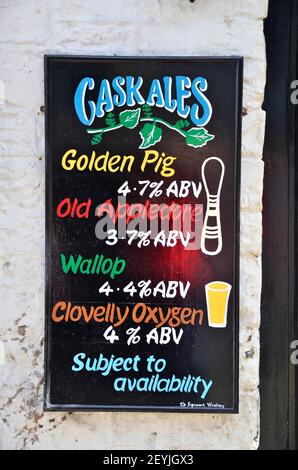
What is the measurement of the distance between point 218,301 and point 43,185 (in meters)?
1.13

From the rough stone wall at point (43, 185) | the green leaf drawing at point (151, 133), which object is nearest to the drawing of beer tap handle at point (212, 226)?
the rough stone wall at point (43, 185)

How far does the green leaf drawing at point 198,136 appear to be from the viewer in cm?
312

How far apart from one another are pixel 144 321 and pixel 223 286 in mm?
462

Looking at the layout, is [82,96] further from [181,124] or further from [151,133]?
[181,124]

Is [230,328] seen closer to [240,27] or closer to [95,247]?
[95,247]

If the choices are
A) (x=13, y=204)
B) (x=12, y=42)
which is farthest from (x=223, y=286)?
(x=12, y=42)

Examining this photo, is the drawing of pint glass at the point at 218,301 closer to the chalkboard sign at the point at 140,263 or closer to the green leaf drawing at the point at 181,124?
the chalkboard sign at the point at 140,263

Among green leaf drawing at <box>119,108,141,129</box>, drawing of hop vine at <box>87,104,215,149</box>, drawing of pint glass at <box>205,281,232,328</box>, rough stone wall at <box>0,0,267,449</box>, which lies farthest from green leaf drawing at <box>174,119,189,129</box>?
drawing of pint glass at <box>205,281,232,328</box>

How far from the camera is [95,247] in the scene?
3156 mm

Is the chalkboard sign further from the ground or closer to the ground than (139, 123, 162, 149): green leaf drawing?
closer to the ground

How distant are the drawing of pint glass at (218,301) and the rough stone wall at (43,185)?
0.45ft

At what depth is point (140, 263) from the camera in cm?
316

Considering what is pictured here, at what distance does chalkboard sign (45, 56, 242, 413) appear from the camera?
313 cm

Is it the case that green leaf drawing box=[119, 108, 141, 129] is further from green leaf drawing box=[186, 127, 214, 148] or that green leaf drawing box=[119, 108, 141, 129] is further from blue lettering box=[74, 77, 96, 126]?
green leaf drawing box=[186, 127, 214, 148]
